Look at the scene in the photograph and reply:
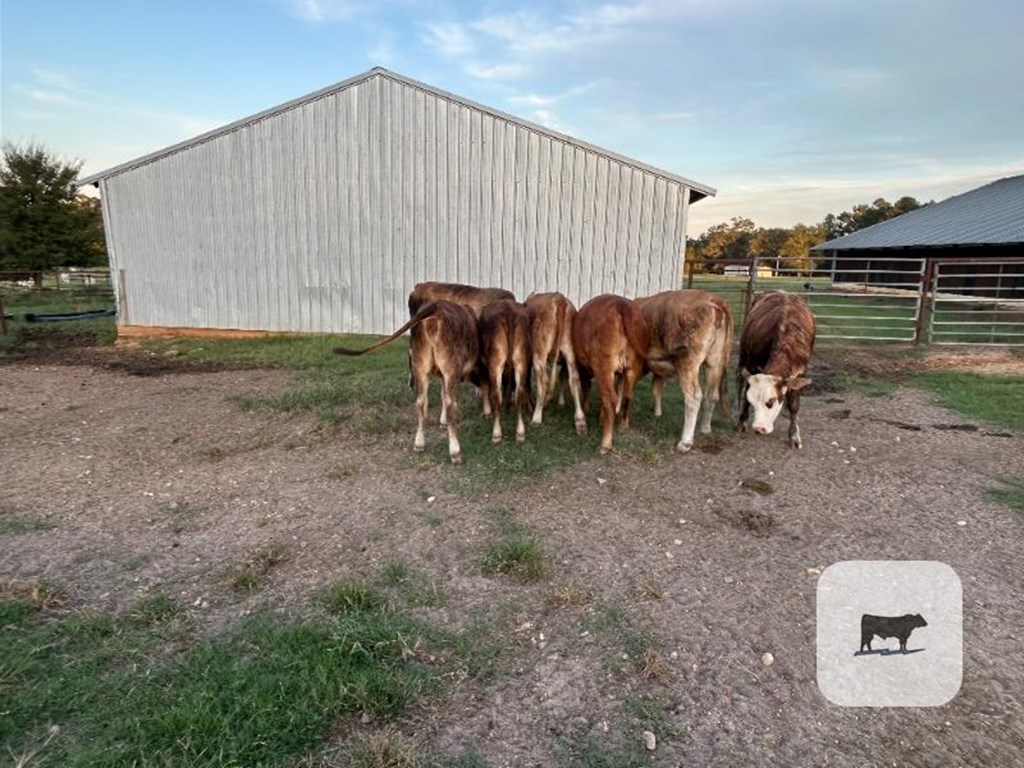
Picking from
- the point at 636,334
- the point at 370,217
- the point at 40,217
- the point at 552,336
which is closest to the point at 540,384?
the point at 552,336

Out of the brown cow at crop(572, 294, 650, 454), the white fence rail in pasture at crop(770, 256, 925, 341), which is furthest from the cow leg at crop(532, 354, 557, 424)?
the white fence rail in pasture at crop(770, 256, 925, 341)

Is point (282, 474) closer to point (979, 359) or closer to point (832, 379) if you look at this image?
point (832, 379)

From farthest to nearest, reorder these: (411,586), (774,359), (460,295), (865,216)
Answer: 1. (865,216)
2. (460,295)
3. (774,359)
4. (411,586)

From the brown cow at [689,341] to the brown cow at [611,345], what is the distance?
0.16m

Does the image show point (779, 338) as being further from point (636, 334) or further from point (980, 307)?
point (980, 307)

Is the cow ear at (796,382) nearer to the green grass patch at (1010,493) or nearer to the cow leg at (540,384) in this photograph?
the green grass patch at (1010,493)

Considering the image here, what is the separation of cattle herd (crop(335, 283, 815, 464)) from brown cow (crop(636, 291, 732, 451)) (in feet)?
0.04

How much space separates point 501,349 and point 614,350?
4.02ft

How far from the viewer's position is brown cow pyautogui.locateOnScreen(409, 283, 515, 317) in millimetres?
8930

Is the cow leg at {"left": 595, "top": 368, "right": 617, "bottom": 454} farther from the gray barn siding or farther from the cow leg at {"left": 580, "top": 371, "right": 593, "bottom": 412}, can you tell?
the gray barn siding

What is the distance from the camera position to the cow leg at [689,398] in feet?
19.5

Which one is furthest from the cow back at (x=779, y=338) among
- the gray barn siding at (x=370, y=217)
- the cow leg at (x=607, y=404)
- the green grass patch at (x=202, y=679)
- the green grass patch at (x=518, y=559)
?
the gray barn siding at (x=370, y=217)

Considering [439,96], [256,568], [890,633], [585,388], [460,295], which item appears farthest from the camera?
[439,96]

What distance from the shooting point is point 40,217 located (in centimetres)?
2803
